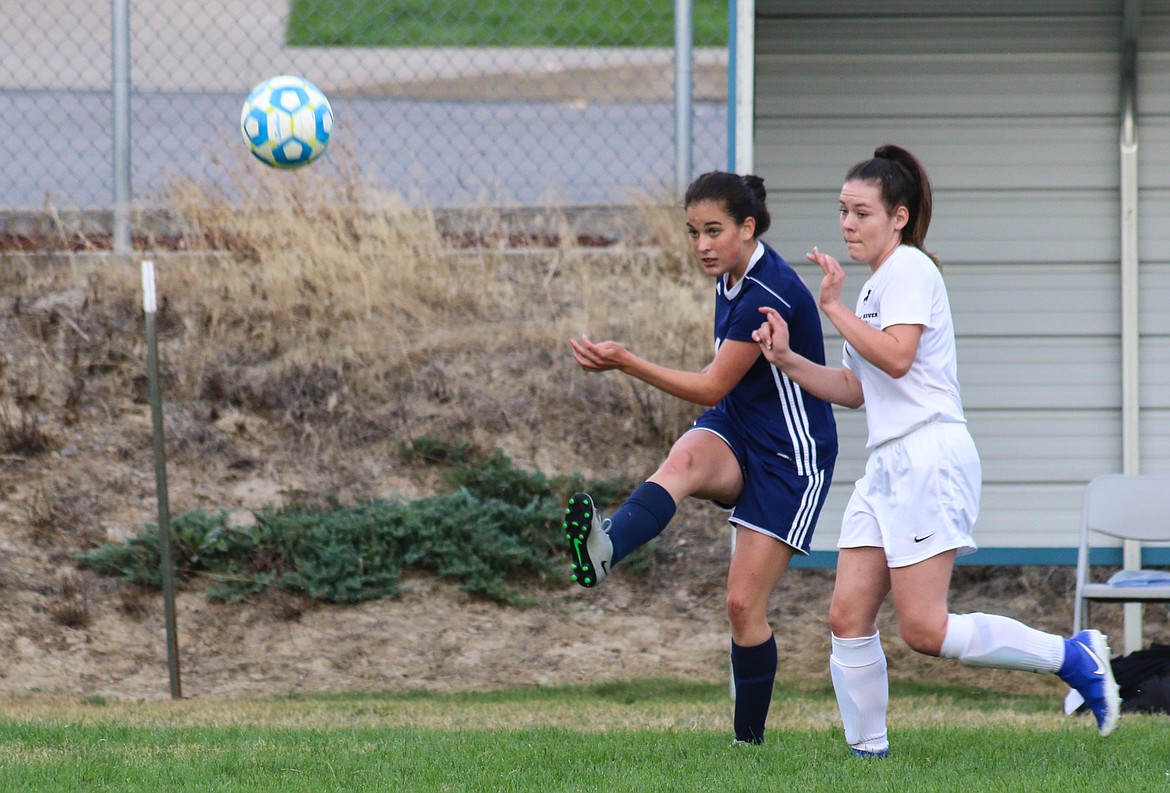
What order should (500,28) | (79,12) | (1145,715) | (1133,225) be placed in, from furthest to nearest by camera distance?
1. (500,28)
2. (79,12)
3. (1133,225)
4. (1145,715)

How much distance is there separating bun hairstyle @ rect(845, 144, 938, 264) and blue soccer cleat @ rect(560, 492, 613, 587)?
1.26 meters

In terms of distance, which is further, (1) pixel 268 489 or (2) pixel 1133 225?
(1) pixel 268 489

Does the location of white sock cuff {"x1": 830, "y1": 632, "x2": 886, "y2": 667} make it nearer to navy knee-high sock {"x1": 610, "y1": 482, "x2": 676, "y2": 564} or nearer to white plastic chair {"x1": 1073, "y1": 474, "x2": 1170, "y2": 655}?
navy knee-high sock {"x1": 610, "y1": 482, "x2": 676, "y2": 564}

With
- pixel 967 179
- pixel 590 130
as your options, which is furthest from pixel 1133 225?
pixel 590 130

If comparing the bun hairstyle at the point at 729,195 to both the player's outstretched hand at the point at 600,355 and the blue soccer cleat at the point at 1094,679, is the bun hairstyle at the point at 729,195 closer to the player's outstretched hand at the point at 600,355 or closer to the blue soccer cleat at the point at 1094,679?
the player's outstretched hand at the point at 600,355

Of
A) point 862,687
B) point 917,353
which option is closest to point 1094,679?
point 862,687

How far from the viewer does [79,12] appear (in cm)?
1814

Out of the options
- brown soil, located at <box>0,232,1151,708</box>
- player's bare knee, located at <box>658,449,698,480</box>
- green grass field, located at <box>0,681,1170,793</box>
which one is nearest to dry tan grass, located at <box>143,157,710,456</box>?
brown soil, located at <box>0,232,1151,708</box>

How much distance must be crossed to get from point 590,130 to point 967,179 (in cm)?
720

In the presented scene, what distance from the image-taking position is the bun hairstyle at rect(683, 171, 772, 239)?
195 inches

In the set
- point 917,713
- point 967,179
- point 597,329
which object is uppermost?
point 967,179

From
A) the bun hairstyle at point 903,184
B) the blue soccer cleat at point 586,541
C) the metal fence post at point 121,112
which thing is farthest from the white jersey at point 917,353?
the metal fence post at point 121,112

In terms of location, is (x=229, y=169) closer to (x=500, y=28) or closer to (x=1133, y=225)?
(x=1133, y=225)

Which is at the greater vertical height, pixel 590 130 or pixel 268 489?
pixel 590 130
